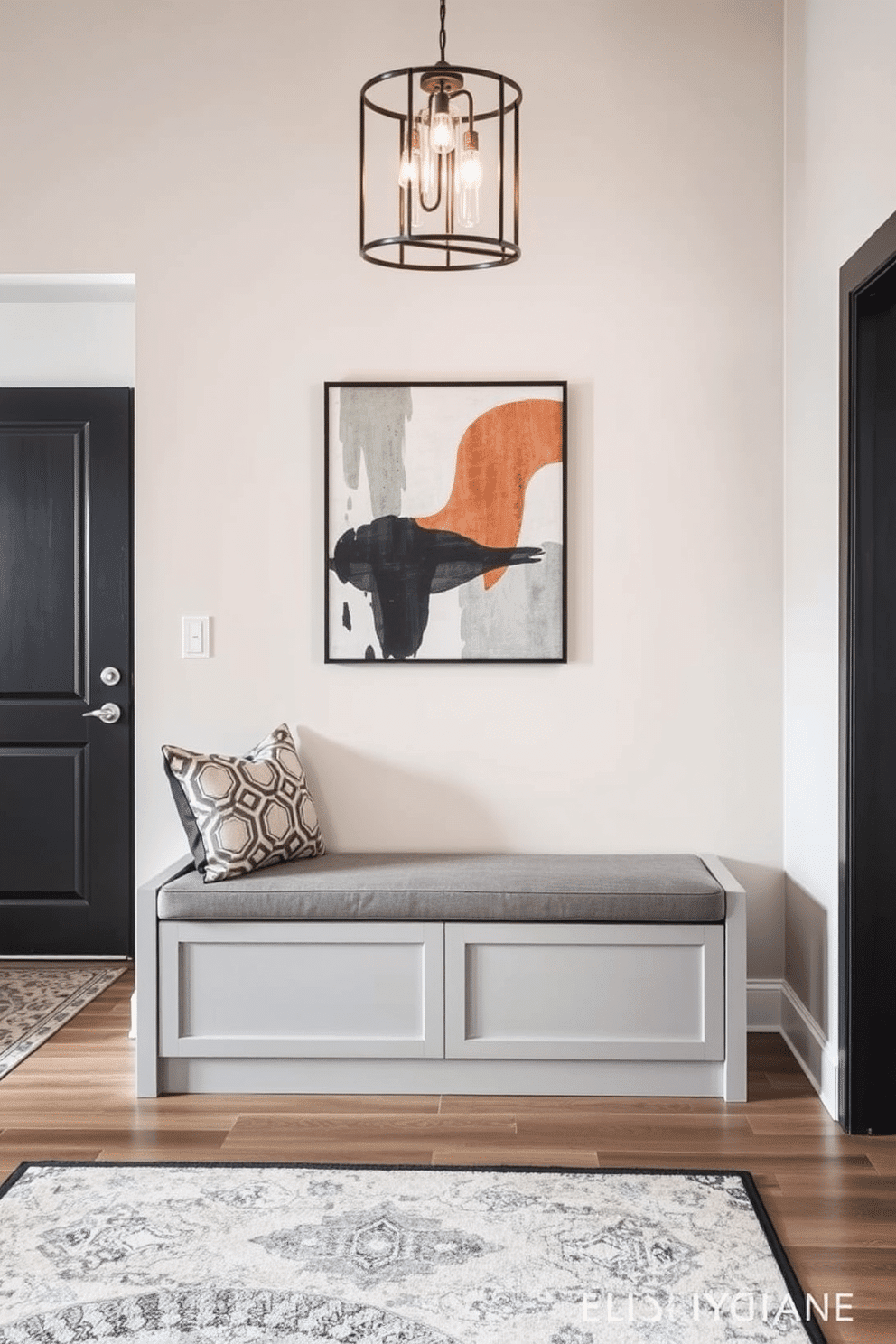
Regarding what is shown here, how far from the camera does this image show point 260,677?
3.46 metres

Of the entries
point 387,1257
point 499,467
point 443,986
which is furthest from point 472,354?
point 387,1257

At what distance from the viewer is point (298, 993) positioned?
9.73 ft

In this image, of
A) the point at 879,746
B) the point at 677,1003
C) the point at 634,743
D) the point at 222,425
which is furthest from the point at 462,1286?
the point at 222,425

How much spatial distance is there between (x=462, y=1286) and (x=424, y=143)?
2.10 meters

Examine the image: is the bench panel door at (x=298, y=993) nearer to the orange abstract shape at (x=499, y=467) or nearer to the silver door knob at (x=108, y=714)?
the orange abstract shape at (x=499, y=467)

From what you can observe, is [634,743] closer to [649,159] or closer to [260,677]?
[260,677]

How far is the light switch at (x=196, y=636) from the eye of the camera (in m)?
3.44

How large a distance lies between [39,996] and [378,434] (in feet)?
6.85

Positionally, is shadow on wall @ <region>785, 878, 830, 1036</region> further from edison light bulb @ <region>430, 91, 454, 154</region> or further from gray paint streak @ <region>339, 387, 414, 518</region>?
edison light bulb @ <region>430, 91, 454, 154</region>

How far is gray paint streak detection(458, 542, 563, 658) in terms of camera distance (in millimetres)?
3393

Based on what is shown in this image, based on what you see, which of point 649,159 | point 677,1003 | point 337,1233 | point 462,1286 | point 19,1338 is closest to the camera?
point 19,1338

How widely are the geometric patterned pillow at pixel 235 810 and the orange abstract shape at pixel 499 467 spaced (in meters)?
0.92

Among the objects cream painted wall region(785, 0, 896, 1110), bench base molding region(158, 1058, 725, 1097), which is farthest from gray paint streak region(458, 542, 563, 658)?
bench base molding region(158, 1058, 725, 1097)

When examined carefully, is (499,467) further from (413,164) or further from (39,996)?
(39,996)
